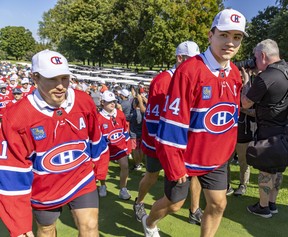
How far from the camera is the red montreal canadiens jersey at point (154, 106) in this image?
3709 millimetres

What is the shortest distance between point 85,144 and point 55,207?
23.8 inches

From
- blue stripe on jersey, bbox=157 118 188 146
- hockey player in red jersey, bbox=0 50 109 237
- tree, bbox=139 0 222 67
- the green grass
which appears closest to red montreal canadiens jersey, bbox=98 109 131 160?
the green grass

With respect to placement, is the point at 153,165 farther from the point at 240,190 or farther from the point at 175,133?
the point at 240,190

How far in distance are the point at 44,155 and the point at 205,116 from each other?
1.39 metres

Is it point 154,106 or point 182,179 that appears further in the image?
point 154,106

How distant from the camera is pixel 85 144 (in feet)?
9.15

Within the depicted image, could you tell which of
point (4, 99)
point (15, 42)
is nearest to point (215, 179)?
point (4, 99)

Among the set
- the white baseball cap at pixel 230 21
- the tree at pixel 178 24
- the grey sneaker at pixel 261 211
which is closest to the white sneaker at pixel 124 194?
the grey sneaker at pixel 261 211

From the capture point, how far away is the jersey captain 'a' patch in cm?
265

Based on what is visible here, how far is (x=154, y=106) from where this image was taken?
3803mm

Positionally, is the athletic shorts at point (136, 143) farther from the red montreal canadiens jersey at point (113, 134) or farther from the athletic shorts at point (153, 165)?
the athletic shorts at point (153, 165)

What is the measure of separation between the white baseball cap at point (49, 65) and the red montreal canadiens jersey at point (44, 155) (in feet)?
Result: 0.72

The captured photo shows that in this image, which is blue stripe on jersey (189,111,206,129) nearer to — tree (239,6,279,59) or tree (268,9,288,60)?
tree (268,9,288,60)

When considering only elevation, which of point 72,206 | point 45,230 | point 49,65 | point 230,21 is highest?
point 230,21
